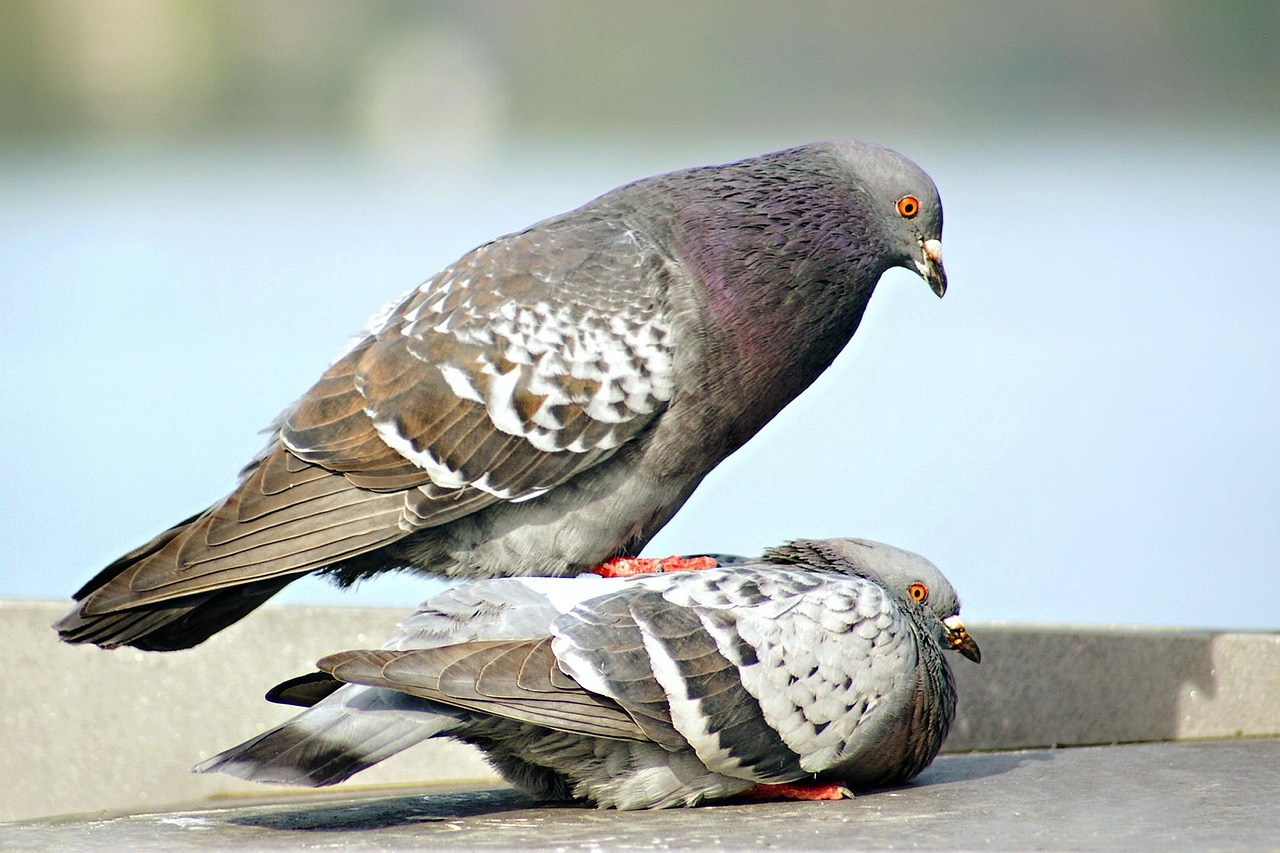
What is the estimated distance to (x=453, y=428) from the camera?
405 cm

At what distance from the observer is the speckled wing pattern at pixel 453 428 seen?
396 cm

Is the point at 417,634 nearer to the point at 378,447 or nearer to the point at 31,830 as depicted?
the point at 378,447

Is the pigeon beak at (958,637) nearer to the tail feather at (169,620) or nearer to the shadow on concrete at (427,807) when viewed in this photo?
the shadow on concrete at (427,807)

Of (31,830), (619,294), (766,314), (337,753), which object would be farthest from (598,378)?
(31,830)

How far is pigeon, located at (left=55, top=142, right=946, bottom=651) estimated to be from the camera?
3986 mm

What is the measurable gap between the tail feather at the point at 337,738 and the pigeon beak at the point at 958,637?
1.56 metres

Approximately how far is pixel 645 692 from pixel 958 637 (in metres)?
1.22

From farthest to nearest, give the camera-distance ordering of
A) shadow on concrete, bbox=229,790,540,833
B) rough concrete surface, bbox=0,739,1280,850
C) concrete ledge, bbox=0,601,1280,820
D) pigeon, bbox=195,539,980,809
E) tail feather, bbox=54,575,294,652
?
concrete ledge, bbox=0,601,1280,820
tail feather, bbox=54,575,294,652
shadow on concrete, bbox=229,790,540,833
pigeon, bbox=195,539,980,809
rough concrete surface, bbox=0,739,1280,850

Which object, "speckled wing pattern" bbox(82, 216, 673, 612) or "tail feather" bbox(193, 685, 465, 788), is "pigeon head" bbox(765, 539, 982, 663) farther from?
"tail feather" bbox(193, 685, 465, 788)

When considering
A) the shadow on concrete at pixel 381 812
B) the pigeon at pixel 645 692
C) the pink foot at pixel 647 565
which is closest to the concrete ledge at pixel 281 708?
the shadow on concrete at pixel 381 812

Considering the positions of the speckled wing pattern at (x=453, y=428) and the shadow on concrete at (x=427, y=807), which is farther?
the speckled wing pattern at (x=453, y=428)

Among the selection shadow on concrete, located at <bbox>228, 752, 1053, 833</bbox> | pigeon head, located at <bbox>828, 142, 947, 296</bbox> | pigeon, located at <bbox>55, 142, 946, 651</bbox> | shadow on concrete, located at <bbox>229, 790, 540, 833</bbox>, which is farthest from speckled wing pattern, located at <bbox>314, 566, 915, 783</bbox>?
pigeon head, located at <bbox>828, 142, 947, 296</bbox>

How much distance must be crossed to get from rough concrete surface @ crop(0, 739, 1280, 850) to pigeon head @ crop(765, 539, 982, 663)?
0.42 meters

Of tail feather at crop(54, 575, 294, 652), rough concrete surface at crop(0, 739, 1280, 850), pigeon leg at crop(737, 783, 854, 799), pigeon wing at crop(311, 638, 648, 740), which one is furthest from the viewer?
tail feather at crop(54, 575, 294, 652)
